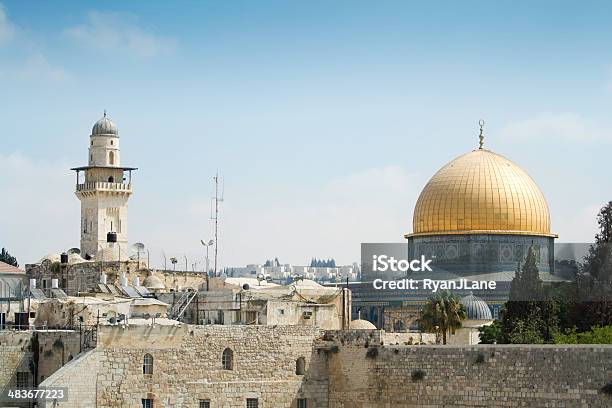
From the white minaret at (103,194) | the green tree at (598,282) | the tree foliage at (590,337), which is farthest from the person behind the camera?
the white minaret at (103,194)

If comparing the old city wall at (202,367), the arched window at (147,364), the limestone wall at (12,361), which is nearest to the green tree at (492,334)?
the old city wall at (202,367)

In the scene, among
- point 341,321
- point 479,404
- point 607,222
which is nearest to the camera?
point 479,404

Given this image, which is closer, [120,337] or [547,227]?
[120,337]

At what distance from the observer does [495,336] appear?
47.6m

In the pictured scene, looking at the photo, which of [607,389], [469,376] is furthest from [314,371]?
[607,389]

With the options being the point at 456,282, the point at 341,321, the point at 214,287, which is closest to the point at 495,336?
the point at 341,321

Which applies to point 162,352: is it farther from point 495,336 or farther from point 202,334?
point 495,336

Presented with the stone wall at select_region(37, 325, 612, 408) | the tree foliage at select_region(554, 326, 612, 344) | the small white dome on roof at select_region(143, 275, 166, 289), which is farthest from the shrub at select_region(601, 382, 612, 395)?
the small white dome on roof at select_region(143, 275, 166, 289)

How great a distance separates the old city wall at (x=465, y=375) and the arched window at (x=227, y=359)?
2802 millimetres

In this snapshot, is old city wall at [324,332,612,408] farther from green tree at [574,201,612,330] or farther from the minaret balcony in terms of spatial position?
the minaret balcony

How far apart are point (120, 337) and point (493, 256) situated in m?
31.7

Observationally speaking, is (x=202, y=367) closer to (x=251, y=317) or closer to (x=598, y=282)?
(x=251, y=317)

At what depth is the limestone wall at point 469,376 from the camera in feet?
114

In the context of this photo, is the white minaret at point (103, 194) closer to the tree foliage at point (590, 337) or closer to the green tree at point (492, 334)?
the green tree at point (492, 334)
